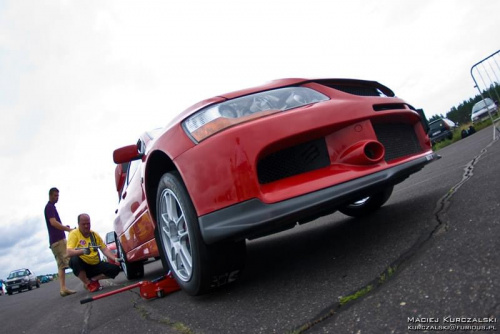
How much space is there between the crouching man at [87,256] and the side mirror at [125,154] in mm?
2458

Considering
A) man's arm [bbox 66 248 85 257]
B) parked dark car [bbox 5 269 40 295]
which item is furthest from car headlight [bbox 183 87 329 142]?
parked dark car [bbox 5 269 40 295]

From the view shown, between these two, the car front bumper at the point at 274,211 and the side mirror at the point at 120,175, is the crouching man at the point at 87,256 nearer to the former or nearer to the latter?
the side mirror at the point at 120,175

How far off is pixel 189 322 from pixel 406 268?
1111 mm

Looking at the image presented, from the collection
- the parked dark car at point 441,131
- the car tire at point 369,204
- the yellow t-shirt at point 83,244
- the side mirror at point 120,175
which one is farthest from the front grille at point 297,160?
the parked dark car at point 441,131

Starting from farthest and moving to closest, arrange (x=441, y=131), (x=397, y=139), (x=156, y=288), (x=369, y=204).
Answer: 1. (x=441, y=131)
2. (x=369, y=204)
3. (x=156, y=288)
4. (x=397, y=139)

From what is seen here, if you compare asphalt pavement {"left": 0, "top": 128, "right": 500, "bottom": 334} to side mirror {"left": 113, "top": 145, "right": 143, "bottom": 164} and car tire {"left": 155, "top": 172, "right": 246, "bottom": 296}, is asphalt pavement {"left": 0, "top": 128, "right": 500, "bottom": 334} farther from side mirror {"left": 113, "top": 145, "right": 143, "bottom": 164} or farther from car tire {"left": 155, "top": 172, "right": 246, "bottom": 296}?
side mirror {"left": 113, "top": 145, "right": 143, "bottom": 164}

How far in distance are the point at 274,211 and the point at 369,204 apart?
1942mm

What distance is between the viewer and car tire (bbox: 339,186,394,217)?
3443 mm

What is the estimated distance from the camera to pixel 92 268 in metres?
5.28

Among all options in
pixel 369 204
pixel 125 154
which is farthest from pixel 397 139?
pixel 125 154

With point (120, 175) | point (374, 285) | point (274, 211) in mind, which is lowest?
point (374, 285)

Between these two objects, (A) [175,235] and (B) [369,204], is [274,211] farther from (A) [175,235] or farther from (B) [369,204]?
(B) [369,204]

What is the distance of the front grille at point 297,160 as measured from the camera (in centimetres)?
201

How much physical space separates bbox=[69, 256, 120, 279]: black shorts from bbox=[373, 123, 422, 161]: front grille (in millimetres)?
4328
